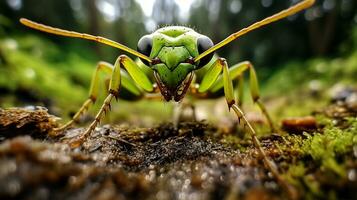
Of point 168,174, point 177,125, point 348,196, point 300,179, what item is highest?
point 177,125

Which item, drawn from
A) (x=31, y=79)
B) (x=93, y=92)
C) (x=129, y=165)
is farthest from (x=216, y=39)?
(x=129, y=165)

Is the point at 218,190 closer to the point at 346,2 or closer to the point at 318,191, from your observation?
the point at 318,191

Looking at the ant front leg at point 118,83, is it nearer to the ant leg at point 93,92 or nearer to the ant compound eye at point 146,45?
the ant leg at point 93,92

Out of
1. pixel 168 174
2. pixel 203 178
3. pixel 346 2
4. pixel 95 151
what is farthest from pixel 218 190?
pixel 346 2

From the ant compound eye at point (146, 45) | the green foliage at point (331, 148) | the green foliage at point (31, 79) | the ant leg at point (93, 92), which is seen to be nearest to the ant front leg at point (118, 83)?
the ant leg at point (93, 92)

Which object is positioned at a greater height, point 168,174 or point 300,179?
point 168,174

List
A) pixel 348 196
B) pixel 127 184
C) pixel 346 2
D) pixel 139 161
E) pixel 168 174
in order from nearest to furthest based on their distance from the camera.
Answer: pixel 348 196 < pixel 127 184 < pixel 168 174 < pixel 139 161 < pixel 346 2
